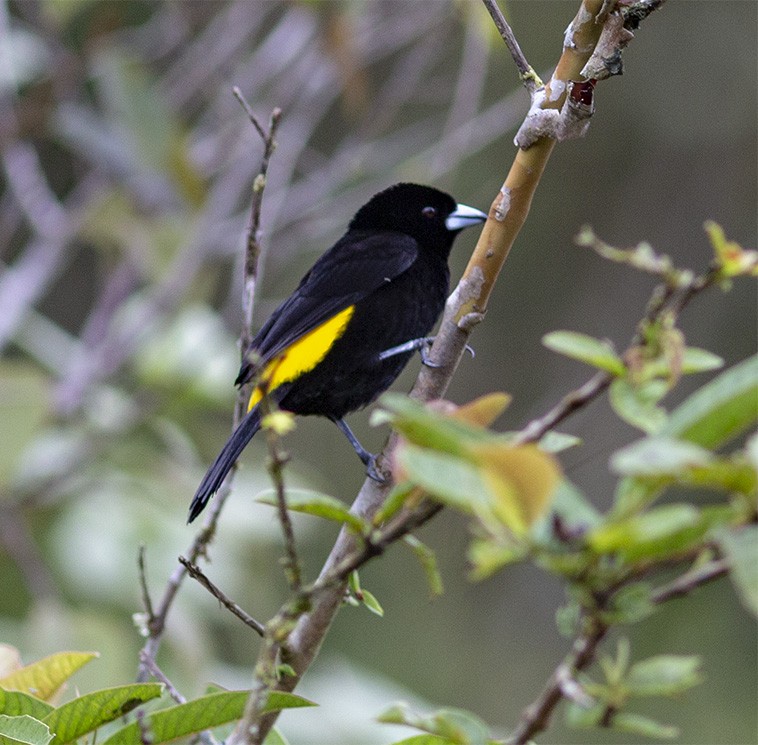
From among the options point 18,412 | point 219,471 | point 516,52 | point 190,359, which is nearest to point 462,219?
point 190,359

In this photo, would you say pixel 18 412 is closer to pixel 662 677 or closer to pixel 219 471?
pixel 219 471

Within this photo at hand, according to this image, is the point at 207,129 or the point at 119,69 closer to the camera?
the point at 119,69

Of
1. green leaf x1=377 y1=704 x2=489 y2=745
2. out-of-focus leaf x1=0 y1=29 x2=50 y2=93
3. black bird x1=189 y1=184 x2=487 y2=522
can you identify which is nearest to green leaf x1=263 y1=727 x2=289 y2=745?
green leaf x1=377 y1=704 x2=489 y2=745

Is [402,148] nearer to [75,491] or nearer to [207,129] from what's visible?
[207,129]

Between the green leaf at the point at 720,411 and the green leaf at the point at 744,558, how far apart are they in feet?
0.31

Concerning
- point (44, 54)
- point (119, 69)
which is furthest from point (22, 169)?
point (119, 69)

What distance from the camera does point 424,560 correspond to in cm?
99

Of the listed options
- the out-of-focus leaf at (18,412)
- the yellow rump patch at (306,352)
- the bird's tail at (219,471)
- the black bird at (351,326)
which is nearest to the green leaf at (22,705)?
the bird's tail at (219,471)

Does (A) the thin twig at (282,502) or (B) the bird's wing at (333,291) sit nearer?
(A) the thin twig at (282,502)

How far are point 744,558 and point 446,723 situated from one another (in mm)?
338

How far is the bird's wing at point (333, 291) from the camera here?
2553mm

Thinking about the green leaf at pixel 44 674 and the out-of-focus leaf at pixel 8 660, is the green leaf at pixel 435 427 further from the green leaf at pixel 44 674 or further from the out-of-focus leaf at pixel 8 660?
the out-of-focus leaf at pixel 8 660

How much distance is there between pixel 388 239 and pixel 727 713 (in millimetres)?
4526

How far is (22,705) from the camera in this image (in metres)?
1.08
